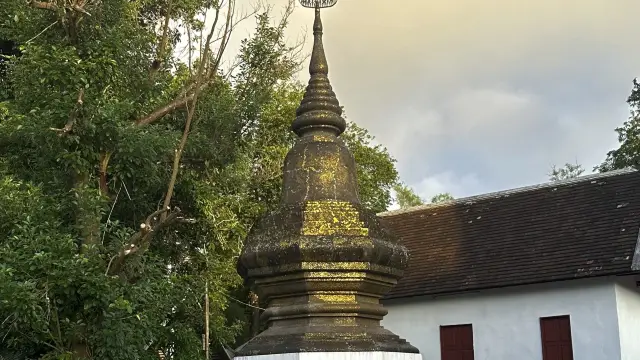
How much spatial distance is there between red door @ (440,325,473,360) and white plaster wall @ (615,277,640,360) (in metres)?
3.49

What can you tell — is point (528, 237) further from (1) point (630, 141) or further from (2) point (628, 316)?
(1) point (630, 141)

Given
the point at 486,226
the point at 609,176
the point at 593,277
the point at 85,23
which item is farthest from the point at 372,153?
the point at 85,23

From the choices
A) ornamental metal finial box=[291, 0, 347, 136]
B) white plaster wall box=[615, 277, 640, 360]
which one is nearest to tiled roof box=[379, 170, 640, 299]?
white plaster wall box=[615, 277, 640, 360]

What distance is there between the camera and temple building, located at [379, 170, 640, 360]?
1581cm

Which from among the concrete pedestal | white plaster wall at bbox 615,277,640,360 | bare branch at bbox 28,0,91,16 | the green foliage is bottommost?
the concrete pedestal

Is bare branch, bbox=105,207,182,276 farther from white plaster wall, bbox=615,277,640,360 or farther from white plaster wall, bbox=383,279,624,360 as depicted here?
white plaster wall, bbox=615,277,640,360

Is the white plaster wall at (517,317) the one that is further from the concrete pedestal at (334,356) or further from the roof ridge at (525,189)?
the concrete pedestal at (334,356)

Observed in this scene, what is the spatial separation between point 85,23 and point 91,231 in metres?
2.87

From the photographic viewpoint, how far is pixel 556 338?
16.4 meters

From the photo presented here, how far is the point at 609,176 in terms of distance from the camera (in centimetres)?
1859

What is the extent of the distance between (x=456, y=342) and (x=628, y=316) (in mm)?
4001

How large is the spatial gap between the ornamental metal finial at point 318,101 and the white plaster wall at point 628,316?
12.5 m

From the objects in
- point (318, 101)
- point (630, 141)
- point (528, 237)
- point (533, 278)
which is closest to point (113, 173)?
point (318, 101)

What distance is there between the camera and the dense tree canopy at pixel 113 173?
852cm
